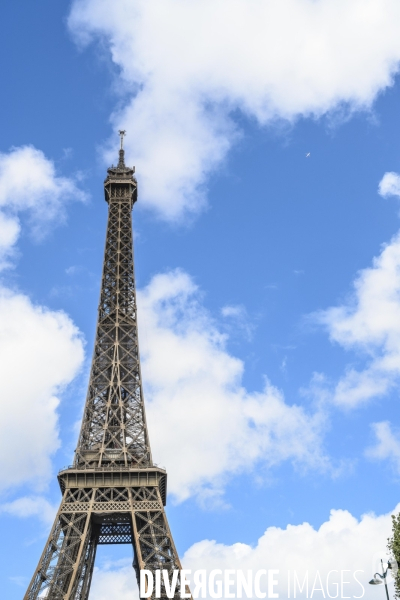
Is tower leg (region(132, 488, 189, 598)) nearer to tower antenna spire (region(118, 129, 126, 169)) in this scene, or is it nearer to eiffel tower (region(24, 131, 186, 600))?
eiffel tower (region(24, 131, 186, 600))

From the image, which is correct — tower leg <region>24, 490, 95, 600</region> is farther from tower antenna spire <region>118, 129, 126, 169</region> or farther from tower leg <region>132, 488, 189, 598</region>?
tower antenna spire <region>118, 129, 126, 169</region>

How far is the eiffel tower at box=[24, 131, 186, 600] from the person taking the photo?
6462 cm

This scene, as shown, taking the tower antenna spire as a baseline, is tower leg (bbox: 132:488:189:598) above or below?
below

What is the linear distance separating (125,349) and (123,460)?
49.4 feet

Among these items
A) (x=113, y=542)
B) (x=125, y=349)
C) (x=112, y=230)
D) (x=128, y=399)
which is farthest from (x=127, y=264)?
(x=113, y=542)

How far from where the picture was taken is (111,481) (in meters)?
70.1

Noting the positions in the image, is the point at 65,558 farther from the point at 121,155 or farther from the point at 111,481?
the point at 121,155

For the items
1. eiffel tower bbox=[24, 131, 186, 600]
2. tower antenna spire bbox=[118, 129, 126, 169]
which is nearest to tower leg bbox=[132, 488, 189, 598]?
eiffel tower bbox=[24, 131, 186, 600]

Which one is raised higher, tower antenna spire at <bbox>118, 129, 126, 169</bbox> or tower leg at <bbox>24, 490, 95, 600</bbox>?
tower antenna spire at <bbox>118, 129, 126, 169</bbox>

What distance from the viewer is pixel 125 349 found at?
82125 millimetres

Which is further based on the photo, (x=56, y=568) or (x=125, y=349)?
(x=125, y=349)

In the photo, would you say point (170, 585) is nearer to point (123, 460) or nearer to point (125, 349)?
point (123, 460)

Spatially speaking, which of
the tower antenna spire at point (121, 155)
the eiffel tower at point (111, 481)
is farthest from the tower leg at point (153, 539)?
the tower antenna spire at point (121, 155)

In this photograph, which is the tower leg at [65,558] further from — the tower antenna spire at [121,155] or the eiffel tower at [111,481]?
the tower antenna spire at [121,155]
